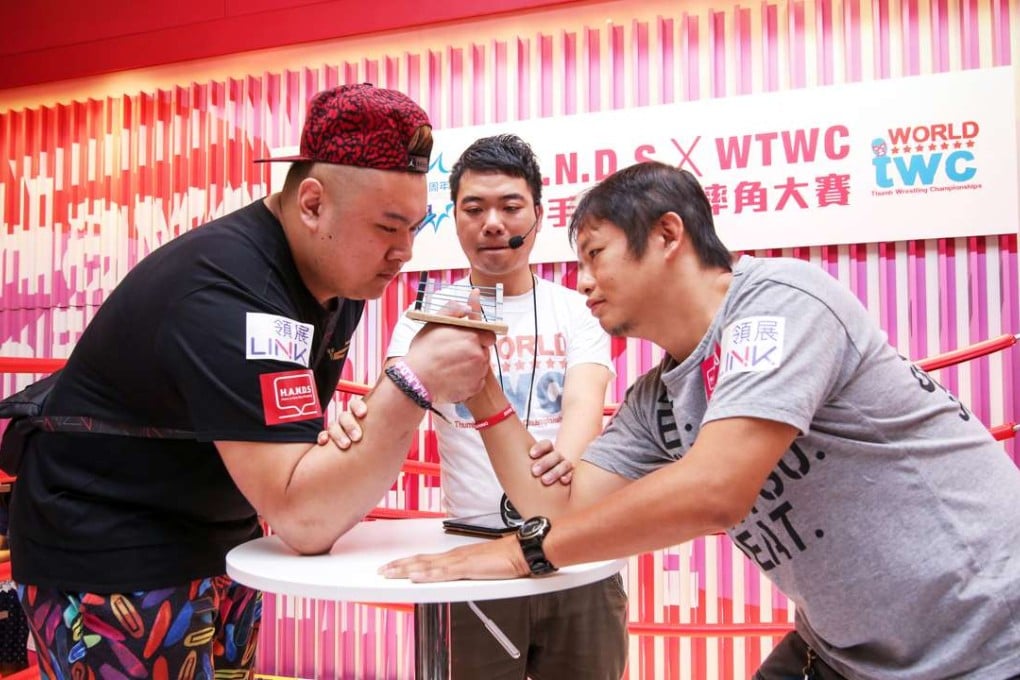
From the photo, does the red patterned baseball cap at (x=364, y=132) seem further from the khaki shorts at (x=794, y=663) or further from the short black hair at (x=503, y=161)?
the khaki shorts at (x=794, y=663)

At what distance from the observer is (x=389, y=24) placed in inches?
145

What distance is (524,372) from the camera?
6.75 ft

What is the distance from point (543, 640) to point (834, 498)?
91cm

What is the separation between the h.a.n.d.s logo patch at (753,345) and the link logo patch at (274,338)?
66cm

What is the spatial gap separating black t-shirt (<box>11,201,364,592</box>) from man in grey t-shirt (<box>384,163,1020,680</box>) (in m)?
0.37

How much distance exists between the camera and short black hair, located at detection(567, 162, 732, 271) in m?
1.42

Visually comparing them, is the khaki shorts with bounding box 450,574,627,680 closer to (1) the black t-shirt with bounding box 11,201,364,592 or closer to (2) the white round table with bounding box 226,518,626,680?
(2) the white round table with bounding box 226,518,626,680

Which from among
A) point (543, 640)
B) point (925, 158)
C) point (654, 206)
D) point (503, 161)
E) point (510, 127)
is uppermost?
point (510, 127)

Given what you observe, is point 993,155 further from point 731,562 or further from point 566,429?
point 566,429

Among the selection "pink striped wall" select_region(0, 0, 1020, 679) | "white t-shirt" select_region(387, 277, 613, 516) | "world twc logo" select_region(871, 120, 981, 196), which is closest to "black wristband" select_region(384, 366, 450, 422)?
"white t-shirt" select_region(387, 277, 613, 516)

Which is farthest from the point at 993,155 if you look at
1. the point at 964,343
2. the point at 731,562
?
the point at 731,562

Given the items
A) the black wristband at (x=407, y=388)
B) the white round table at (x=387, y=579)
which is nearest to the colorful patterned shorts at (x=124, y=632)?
the white round table at (x=387, y=579)

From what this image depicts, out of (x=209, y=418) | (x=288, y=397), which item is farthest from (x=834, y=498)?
(x=209, y=418)

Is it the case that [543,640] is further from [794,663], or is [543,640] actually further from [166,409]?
[166,409]
